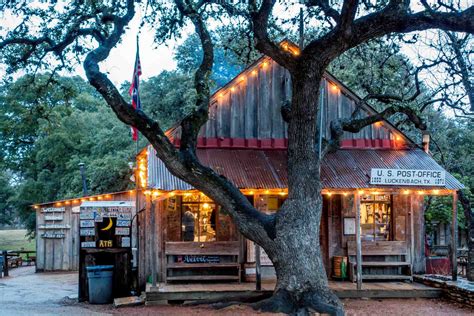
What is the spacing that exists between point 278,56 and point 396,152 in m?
6.56

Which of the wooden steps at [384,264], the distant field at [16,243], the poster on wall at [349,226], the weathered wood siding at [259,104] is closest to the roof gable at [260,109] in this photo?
the weathered wood siding at [259,104]

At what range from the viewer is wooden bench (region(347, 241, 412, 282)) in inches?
594

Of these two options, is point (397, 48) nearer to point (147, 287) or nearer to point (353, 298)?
point (353, 298)

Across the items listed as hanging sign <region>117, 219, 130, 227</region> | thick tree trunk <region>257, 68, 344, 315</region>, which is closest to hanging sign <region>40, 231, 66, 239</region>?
hanging sign <region>117, 219, 130, 227</region>

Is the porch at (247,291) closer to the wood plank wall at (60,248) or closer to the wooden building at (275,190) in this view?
the wooden building at (275,190)

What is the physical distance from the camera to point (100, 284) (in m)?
13.2

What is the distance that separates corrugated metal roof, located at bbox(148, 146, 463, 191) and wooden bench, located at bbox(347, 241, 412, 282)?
222 cm

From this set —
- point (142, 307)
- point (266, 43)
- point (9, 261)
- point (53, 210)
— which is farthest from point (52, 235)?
point (266, 43)

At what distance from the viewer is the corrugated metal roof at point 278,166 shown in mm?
13594

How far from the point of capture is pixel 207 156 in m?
14.8

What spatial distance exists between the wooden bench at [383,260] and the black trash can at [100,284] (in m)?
6.62

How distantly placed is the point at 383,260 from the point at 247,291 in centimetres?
458

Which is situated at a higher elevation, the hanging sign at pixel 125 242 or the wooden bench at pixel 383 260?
the hanging sign at pixel 125 242

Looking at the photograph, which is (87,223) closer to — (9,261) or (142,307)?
(142,307)
